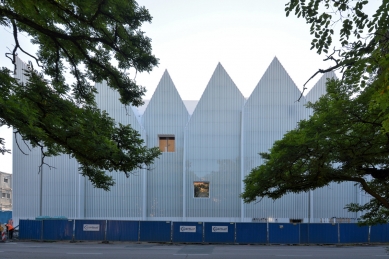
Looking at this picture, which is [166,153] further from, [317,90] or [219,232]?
[317,90]

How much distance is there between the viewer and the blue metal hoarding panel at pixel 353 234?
29312 mm

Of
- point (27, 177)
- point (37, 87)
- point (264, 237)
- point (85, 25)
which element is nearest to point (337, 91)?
point (85, 25)

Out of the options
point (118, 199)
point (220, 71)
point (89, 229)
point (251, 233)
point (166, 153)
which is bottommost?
point (251, 233)

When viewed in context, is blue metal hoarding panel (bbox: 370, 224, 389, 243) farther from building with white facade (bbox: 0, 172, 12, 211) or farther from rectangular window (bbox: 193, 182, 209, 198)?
building with white facade (bbox: 0, 172, 12, 211)

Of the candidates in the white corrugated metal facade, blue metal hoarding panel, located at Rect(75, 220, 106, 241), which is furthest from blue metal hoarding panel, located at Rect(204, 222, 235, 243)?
blue metal hoarding panel, located at Rect(75, 220, 106, 241)

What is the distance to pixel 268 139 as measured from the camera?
34.5 m

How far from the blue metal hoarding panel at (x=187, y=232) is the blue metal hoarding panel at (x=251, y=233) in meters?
2.80

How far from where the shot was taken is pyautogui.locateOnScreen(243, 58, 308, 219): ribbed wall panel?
34.1 metres

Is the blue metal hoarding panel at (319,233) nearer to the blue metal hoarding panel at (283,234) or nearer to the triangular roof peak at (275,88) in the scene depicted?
the blue metal hoarding panel at (283,234)

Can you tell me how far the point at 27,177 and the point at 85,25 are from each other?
1123 inches

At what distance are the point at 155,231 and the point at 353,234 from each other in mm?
14380

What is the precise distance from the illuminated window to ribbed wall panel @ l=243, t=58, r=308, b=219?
635 cm

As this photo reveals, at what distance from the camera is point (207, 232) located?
1145 inches

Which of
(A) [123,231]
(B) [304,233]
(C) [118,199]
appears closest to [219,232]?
(B) [304,233]
